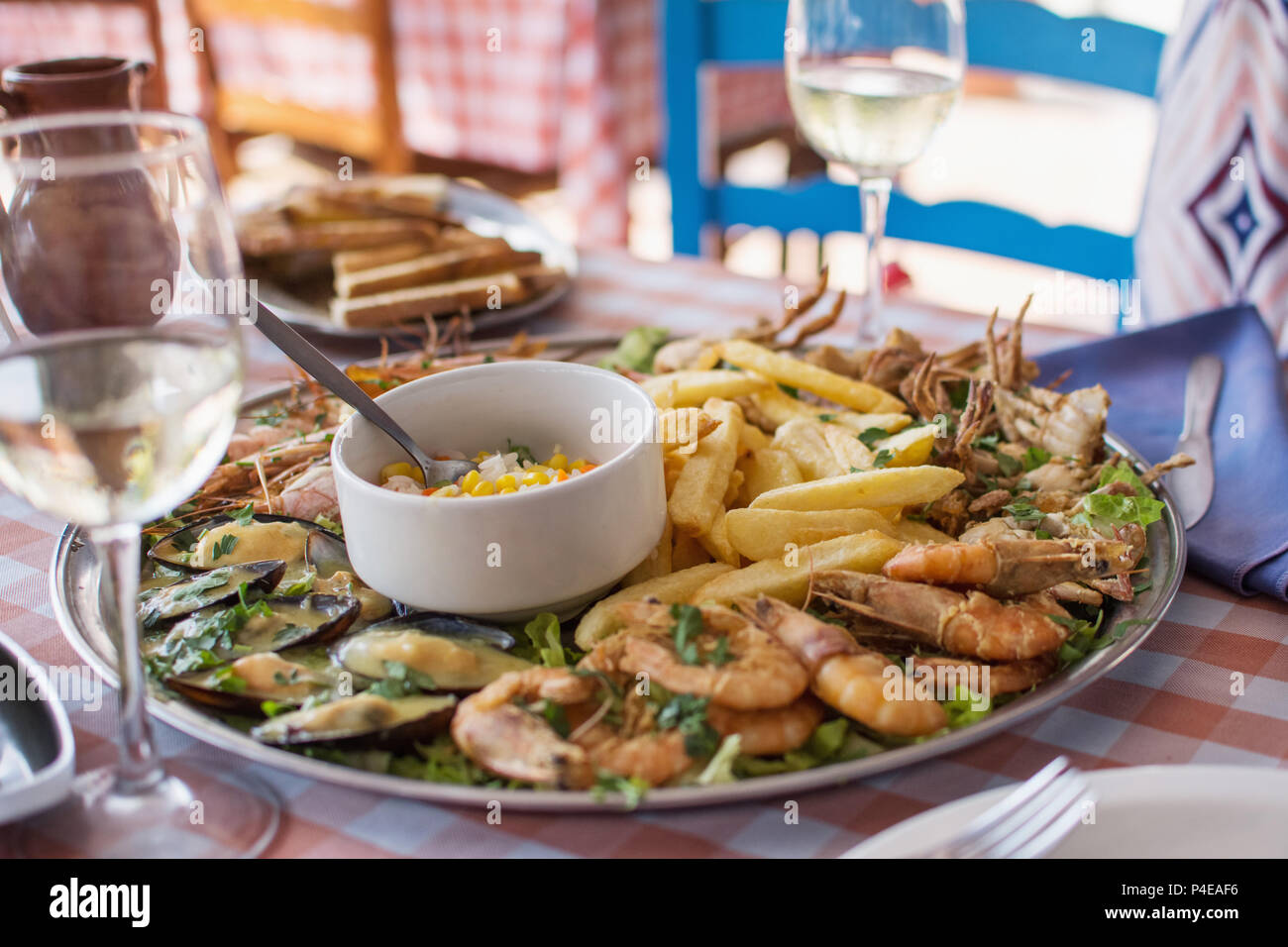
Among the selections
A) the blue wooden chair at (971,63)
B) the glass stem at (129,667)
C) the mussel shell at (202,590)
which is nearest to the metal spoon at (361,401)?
the mussel shell at (202,590)

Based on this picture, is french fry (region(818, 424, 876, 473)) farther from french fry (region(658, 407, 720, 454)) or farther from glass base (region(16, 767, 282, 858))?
glass base (region(16, 767, 282, 858))

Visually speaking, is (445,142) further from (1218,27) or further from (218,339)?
(218,339)

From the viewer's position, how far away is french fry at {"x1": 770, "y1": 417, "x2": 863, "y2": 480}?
179 cm

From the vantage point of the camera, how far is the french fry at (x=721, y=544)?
1607 millimetres

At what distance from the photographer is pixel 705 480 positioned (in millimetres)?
1670

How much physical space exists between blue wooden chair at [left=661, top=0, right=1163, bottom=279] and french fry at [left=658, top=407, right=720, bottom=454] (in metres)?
1.83

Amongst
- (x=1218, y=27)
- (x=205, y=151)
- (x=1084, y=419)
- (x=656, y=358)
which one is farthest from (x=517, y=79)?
(x=205, y=151)

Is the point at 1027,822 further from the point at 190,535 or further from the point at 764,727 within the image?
the point at 190,535

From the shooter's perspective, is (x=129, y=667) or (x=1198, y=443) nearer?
(x=129, y=667)

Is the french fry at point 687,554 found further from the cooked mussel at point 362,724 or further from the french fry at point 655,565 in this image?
the cooked mussel at point 362,724

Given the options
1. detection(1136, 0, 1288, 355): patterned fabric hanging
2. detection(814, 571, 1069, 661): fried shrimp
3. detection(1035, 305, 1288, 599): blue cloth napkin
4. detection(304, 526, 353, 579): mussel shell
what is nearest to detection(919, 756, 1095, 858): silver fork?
detection(814, 571, 1069, 661): fried shrimp

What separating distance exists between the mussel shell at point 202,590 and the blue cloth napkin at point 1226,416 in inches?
51.2

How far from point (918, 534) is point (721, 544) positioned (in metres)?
0.30

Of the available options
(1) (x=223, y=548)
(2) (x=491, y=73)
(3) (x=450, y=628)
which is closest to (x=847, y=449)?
(3) (x=450, y=628)
